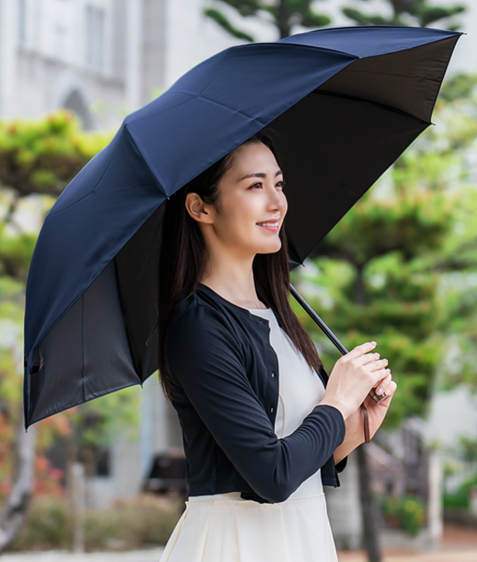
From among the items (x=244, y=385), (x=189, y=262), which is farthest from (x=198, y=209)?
(x=244, y=385)

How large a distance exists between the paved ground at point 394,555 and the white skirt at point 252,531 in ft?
22.7

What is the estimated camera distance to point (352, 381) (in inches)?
47.8

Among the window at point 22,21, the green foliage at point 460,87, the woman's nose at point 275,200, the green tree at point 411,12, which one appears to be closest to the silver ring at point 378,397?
the woman's nose at point 275,200

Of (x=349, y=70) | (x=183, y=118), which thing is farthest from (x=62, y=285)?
(x=349, y=70)

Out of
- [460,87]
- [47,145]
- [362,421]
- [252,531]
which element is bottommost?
[252,531]

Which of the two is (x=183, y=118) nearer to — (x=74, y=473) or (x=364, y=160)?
(x=364, y=160)

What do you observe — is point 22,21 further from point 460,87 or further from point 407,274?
point 407,274

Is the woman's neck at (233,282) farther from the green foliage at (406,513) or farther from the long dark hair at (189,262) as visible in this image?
the green foliage at (406,513)

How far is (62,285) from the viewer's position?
1.18 meters

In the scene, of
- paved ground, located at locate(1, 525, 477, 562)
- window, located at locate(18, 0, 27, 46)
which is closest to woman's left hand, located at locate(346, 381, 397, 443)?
paved ground, located at locate(1, 525, 477, 562)

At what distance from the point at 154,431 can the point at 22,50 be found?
701 centimetres

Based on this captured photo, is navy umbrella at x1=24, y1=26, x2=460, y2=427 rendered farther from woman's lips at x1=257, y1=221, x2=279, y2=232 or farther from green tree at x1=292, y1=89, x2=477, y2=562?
green tree at x1=292, y1=89, x2=477, y2=562

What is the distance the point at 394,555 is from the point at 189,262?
8786 mm

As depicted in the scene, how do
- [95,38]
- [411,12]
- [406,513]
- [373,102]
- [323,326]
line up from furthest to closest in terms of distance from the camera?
[95,38] → [406,513] → [411,12] → [373,102] → [323,326]
